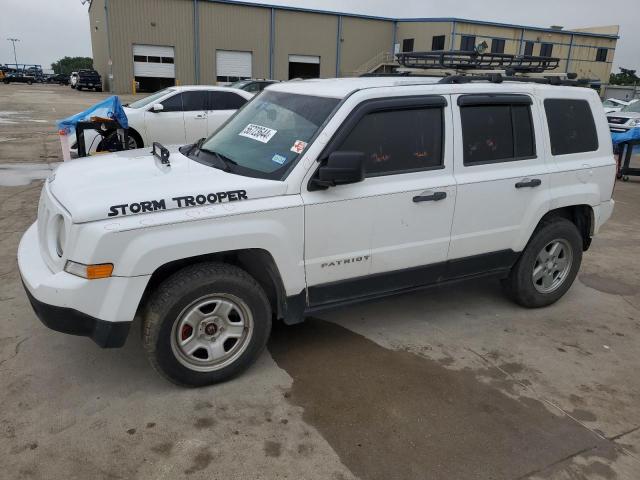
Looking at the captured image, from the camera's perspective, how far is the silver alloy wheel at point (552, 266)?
15.5 feet

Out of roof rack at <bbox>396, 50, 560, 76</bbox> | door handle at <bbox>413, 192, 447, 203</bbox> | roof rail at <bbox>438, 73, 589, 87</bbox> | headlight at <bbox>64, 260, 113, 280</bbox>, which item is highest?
roof rack at <bbox>396, 50, 560, 76</bbox>

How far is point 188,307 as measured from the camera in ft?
10.4

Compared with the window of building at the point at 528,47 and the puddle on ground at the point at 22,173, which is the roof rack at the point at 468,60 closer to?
the puddle on ground at the point at 22,173

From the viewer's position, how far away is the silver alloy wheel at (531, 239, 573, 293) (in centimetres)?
472

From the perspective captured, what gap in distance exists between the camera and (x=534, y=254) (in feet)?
15.1

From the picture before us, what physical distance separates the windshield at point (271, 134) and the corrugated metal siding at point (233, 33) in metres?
38.9

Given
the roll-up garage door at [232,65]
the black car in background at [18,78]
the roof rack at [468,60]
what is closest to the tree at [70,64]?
the black car in background at [18,78]

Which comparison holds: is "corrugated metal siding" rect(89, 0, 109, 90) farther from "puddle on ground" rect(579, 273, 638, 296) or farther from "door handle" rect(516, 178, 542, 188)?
"door handle" rect(516, 178, 542, 188)

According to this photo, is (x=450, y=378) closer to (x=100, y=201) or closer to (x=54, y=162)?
(x=100, y=201)

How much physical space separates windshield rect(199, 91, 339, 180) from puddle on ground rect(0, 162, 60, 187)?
5587 millimetres

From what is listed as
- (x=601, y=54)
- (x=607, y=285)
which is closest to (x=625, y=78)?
(x=601, y=54)

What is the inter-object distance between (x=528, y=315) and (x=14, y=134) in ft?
50.7

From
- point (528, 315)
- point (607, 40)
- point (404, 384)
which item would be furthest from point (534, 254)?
point (607, 40)

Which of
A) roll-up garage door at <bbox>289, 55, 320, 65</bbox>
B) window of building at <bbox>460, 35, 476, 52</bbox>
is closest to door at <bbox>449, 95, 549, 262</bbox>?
roll-up garage door at <bbox>289, 55, 320, 65</bbox>
